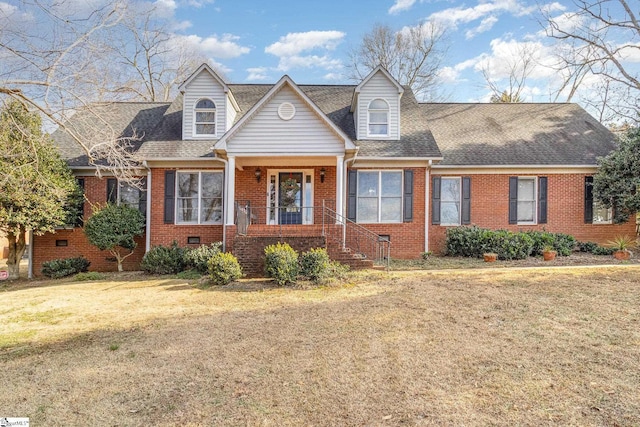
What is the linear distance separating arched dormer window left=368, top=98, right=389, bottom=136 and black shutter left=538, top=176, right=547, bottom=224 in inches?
240

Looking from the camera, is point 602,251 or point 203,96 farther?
point 203,96

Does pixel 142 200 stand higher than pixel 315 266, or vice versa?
pixel 142 200

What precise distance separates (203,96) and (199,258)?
235 inches

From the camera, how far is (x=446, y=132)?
1501 cm

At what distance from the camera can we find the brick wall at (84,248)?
43.3ft

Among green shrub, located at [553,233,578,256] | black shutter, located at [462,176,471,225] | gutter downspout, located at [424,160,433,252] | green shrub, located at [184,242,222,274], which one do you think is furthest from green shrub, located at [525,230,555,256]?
green shrub, located at [184,242,222,274]

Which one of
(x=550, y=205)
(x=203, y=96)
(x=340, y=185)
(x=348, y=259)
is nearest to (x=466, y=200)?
(x=550, y=205)

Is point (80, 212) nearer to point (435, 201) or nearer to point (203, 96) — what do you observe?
point (203, 96)

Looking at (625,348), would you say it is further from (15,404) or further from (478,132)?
(478,132)

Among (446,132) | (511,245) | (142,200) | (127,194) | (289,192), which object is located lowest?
(511,245)

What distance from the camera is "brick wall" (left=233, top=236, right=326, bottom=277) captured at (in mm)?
10141

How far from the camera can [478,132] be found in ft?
49.1

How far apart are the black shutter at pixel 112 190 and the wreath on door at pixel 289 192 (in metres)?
6.07

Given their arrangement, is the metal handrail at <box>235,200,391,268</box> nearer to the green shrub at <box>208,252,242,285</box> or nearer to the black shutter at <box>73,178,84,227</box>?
the green shrub at <box>208,252,242,285</box>
